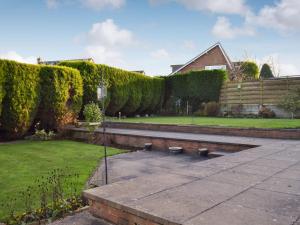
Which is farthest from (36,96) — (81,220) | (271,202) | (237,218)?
(237,218)

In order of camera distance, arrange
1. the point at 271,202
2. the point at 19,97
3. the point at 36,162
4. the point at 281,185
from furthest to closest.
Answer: the point at 19,97 → the point at 36,162 → the point at 281,185 → the point at 271,202

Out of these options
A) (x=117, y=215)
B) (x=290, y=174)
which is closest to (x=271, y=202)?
(x=290, y=174)

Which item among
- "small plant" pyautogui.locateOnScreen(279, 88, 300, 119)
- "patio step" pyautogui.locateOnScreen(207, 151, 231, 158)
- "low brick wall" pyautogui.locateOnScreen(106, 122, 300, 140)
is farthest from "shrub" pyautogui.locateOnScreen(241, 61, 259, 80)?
"patio step" pyautogui.locateOnScreen(207, 151, 231, 158)

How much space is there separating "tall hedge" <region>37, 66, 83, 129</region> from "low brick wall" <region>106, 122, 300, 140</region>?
2.53 meters

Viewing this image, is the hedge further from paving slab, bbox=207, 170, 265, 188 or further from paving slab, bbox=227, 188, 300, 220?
paving slab, bbox=227, 188, 300, 220

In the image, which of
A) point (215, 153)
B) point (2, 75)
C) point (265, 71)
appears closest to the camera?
point (215, 153)

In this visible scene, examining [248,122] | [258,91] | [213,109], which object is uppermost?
[258,91]

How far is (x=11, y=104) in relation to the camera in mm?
11484

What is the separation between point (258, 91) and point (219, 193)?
635 inches

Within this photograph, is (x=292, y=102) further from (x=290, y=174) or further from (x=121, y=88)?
(x=290, y=174)

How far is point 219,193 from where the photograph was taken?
12.1 feet

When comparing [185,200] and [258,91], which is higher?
[258,91]

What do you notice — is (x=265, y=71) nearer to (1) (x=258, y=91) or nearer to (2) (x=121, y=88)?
(1) (x=258, y=91)

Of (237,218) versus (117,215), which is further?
(117,215)
